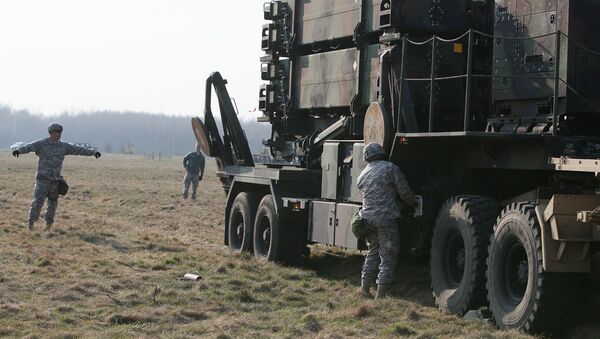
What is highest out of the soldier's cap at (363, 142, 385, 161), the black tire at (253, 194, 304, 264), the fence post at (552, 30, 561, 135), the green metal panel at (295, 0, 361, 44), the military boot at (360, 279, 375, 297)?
the green metal panel at (295, 0, 361, 44)

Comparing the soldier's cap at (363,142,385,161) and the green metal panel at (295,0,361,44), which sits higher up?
the green metal panel at (295,0,361,44)

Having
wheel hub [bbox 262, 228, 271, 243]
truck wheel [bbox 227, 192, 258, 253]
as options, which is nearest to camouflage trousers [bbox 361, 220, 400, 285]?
wheel hub [bbox 262, 228, 271, 243]

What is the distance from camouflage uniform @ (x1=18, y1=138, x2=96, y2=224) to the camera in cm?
1653

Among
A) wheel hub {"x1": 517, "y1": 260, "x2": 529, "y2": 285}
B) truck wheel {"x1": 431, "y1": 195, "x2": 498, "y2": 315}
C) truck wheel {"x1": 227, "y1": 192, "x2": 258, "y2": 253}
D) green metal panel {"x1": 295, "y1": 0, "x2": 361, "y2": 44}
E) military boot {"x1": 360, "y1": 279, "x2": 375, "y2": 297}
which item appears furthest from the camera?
truck wheel {"x1": 227, "y1": 192, "x2": 258, "y2": 253}

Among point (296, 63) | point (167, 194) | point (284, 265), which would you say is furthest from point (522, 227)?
→ point (167, 194)

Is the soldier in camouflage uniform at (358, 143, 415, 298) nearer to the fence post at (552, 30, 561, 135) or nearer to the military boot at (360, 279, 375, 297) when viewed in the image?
the military boot at (360, 279, 375, 297)

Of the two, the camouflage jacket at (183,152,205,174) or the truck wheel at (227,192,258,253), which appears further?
the camouflage jacket at (183,152,205,174)

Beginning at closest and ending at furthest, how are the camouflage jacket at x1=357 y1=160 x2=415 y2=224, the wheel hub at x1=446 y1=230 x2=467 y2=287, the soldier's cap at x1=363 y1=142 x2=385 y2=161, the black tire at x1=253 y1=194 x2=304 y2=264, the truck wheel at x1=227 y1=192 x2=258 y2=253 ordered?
the wheel hub at x1=446 y1=230 x2=467 y2=287
the camouflage jacket at x1=357 y1=160 x2=415 y2=224
the soldier's cap at x1=363 y1=142 x2=385 y2=161
the black tire at x1=253 y1=194 x2=304 y2=264
the truck wheel at x1=227 y1=192 x2=258 y2=253

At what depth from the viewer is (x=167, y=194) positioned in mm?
30422

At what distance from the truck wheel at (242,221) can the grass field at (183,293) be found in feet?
0.94

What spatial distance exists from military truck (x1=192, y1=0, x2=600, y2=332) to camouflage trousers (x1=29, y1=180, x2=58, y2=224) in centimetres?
343

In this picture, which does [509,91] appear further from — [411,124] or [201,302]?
[201,302]

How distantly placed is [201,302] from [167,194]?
67.6 ft

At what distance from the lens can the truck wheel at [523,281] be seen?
8148 millimetres
